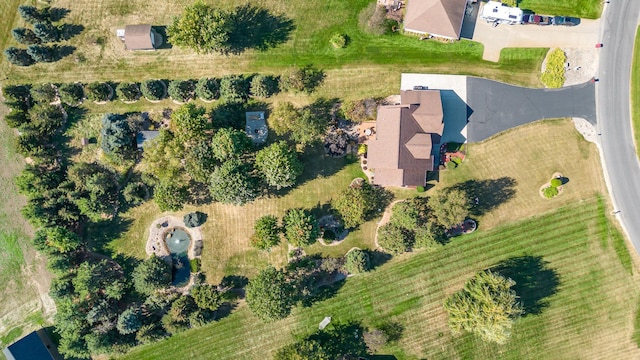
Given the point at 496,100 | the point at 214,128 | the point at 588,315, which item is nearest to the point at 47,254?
the point at 214,128

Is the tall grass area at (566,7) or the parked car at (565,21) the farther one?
the tall grass area at (566,7)

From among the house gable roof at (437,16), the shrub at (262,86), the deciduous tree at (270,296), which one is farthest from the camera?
the shrub at (262,86)

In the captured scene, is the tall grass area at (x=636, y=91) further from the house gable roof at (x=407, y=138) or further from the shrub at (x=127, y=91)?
the shrub at (x=127, y=91)

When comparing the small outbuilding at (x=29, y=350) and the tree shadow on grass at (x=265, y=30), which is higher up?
the tree shadow on grass at (x=265, y=30)

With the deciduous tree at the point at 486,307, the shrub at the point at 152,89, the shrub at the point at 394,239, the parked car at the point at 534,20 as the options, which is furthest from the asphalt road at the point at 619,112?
the shrub at the point at 152,89

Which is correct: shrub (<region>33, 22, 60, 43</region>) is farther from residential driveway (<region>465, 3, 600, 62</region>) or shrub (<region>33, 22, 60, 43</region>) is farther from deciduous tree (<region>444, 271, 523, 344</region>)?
deciduous tree (<region>444, 271, 523, 344</region>)

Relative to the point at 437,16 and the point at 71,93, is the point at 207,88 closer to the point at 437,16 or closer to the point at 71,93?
Answer: the point at 71,93

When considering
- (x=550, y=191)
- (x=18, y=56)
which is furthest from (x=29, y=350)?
(x=550, y=191)
